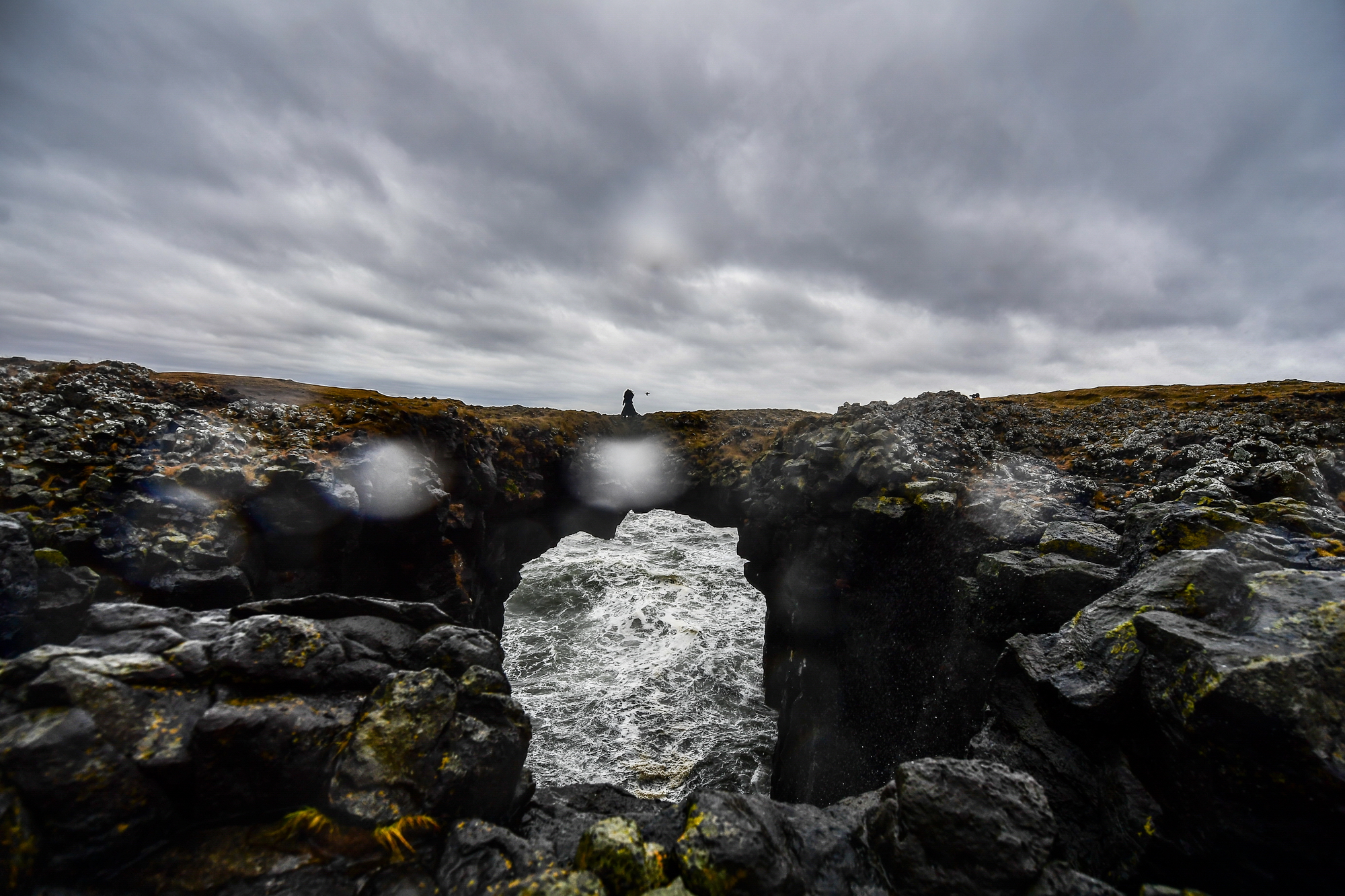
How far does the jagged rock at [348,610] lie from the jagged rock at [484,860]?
4.26 metres

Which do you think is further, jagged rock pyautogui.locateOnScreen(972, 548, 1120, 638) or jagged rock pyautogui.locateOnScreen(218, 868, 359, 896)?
jagged rock pyautogui.locateOnScreen(972, 548, 1120, 638)

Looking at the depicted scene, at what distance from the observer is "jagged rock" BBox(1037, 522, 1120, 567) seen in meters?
11.7

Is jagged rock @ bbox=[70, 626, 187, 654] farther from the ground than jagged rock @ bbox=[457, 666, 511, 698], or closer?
farther from the ground

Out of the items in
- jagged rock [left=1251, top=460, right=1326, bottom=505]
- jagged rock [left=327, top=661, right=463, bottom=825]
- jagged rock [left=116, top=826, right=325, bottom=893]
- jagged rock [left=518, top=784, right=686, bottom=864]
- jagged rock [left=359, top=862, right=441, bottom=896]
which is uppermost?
jagged rock [left=1251, top=460, right=1326, bottom=505]

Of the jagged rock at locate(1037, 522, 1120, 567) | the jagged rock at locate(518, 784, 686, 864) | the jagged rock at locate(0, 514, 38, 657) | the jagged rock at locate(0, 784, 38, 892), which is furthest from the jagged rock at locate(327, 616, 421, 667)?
the jagged rock at locate(1037, 522, 1120, 567)

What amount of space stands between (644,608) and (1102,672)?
118ft

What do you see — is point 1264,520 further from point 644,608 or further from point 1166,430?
point 644,608

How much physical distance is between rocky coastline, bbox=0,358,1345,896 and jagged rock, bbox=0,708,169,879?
3 cm

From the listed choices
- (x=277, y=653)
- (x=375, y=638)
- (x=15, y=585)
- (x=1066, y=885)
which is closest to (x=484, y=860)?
(x=375, y=638)

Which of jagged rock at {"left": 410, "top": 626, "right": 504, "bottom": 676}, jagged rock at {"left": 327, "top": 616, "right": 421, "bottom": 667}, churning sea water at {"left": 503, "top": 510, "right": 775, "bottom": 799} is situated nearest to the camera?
jagged rock at {"left": 327, "top": 616, "right": 421, "bottom": 667}

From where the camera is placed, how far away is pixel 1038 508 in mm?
15461

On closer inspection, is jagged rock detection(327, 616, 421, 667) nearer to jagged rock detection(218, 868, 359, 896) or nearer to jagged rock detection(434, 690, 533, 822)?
jagged rock detection(434, 690, 533, 822)

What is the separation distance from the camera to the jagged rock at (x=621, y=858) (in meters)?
6.80

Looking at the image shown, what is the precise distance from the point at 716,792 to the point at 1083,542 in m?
11.7
